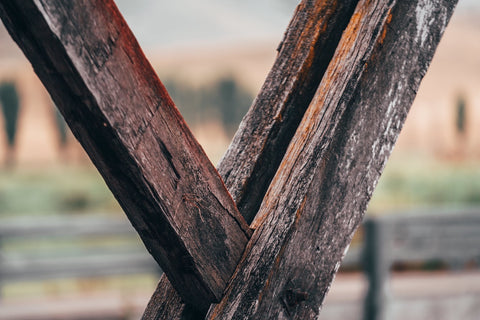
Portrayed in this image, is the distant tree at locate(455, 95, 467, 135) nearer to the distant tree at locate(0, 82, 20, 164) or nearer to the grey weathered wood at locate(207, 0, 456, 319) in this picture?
the distant tree at locate(0, 82, 20, 164)

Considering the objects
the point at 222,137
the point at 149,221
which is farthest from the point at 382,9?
the point at 222,137

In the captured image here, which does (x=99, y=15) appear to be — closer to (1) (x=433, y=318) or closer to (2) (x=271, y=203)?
(2) (x=271, y=203)

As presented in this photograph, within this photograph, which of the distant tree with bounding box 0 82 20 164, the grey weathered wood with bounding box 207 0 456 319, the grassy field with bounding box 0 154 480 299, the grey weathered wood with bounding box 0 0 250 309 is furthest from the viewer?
the distant tree with bounding box 0 82 20 164

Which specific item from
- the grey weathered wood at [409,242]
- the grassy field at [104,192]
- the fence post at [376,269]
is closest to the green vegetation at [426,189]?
the grassy field at [104,192]

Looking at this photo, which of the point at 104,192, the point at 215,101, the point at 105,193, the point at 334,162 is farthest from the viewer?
the point at 215,101

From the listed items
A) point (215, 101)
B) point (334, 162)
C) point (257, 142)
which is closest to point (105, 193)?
point (257, 142)

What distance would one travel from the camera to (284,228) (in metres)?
0.79

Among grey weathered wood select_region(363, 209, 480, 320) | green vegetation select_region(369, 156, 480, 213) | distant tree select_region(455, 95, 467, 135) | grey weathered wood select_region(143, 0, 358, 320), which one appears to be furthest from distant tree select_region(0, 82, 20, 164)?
grey weathered wood select_region(143, 0, 358, 320)

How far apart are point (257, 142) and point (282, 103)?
77mm

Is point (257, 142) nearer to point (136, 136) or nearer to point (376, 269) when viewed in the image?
point (136, 136)

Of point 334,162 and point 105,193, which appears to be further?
point 105,193

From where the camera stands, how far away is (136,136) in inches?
27.8

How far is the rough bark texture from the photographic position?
915mm

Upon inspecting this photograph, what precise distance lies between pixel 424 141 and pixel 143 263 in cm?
2649
